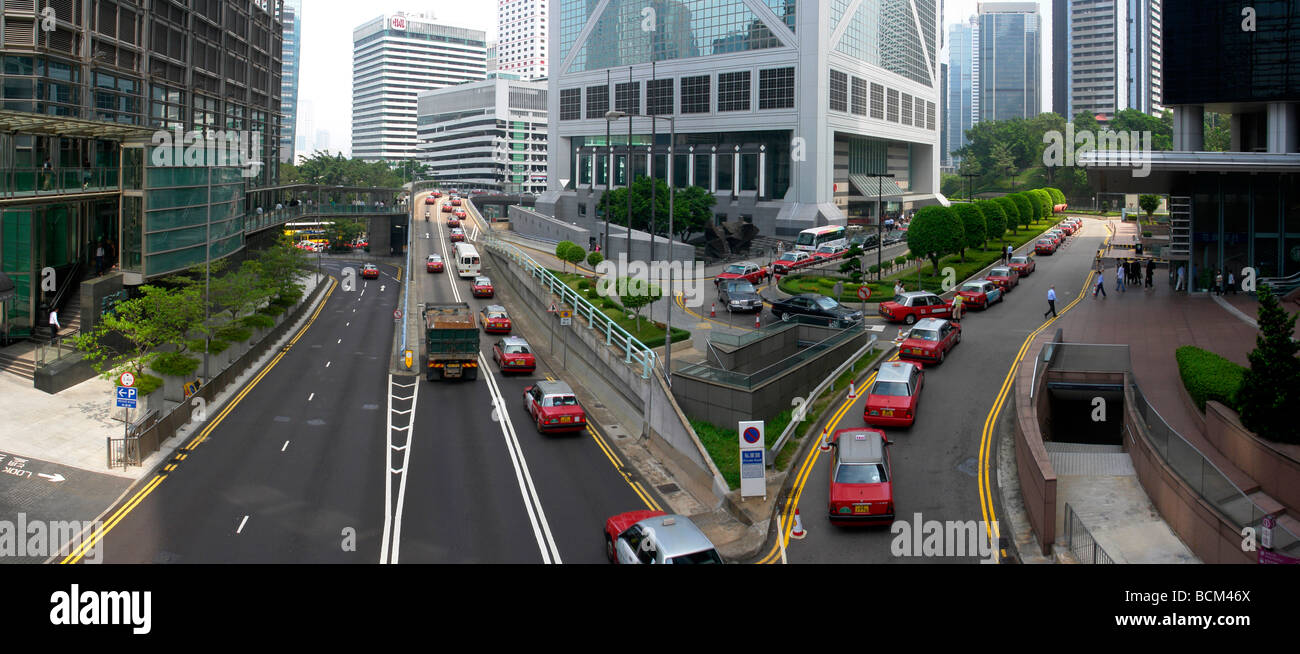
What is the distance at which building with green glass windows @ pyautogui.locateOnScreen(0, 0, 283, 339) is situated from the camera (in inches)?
1574

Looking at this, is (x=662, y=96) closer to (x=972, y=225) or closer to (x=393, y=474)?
(x=972, y=225)

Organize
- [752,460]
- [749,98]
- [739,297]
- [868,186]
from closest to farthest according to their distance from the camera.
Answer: [752,460]
[739,297]
[749,98]
[868,186]

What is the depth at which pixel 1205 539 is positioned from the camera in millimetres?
16344

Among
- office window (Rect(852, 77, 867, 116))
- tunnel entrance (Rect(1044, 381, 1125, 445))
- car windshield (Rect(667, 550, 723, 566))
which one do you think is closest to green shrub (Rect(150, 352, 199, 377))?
car windshield (Rect(667, 550, 723, 566))

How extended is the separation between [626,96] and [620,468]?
8591 cm

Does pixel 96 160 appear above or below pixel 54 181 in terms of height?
above

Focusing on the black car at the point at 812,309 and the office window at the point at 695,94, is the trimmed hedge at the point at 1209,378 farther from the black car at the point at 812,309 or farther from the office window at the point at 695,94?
the office window at the point at 695,94

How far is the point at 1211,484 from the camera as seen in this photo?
16.4m

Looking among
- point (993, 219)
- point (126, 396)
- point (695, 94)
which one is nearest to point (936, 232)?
point (993, 219)

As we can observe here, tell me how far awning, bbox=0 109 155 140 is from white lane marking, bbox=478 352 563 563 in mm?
19292

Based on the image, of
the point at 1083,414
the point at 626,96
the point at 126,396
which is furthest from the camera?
the point at 626,96

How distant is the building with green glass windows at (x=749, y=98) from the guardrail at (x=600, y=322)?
36766 mm

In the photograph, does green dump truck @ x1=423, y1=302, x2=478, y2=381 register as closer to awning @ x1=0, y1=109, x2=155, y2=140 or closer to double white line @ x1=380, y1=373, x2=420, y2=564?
double white line @ x1=380, y1=373, x2=420, y2=564
